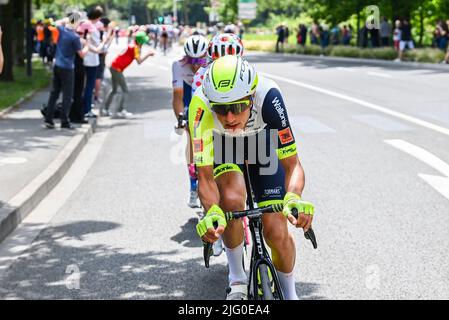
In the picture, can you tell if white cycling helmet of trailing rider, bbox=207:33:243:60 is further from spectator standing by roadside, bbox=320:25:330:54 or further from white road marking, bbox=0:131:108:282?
spectator standing by roadside, bbox=320:25:330:54

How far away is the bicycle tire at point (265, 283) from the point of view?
4.55 m

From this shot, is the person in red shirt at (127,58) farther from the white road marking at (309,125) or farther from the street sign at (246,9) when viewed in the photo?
the street sign at (246,9)

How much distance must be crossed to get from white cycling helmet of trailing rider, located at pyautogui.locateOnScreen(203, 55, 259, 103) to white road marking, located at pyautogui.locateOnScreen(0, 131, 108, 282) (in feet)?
9.71

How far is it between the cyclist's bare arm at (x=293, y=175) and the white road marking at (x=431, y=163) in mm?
4771

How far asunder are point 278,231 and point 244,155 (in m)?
0.50

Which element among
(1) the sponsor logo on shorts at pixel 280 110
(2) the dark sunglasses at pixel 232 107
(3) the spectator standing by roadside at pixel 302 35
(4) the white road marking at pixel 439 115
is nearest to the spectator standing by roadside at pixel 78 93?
(4) the white road marking at pixel 439 115

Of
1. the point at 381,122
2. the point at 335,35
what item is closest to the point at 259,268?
the point at 381,122

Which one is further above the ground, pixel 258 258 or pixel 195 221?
pixel 258 258

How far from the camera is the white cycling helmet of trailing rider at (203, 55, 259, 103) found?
4336 mm

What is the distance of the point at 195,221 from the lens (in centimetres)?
834

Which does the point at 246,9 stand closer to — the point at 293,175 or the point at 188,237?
the point at 188,237
